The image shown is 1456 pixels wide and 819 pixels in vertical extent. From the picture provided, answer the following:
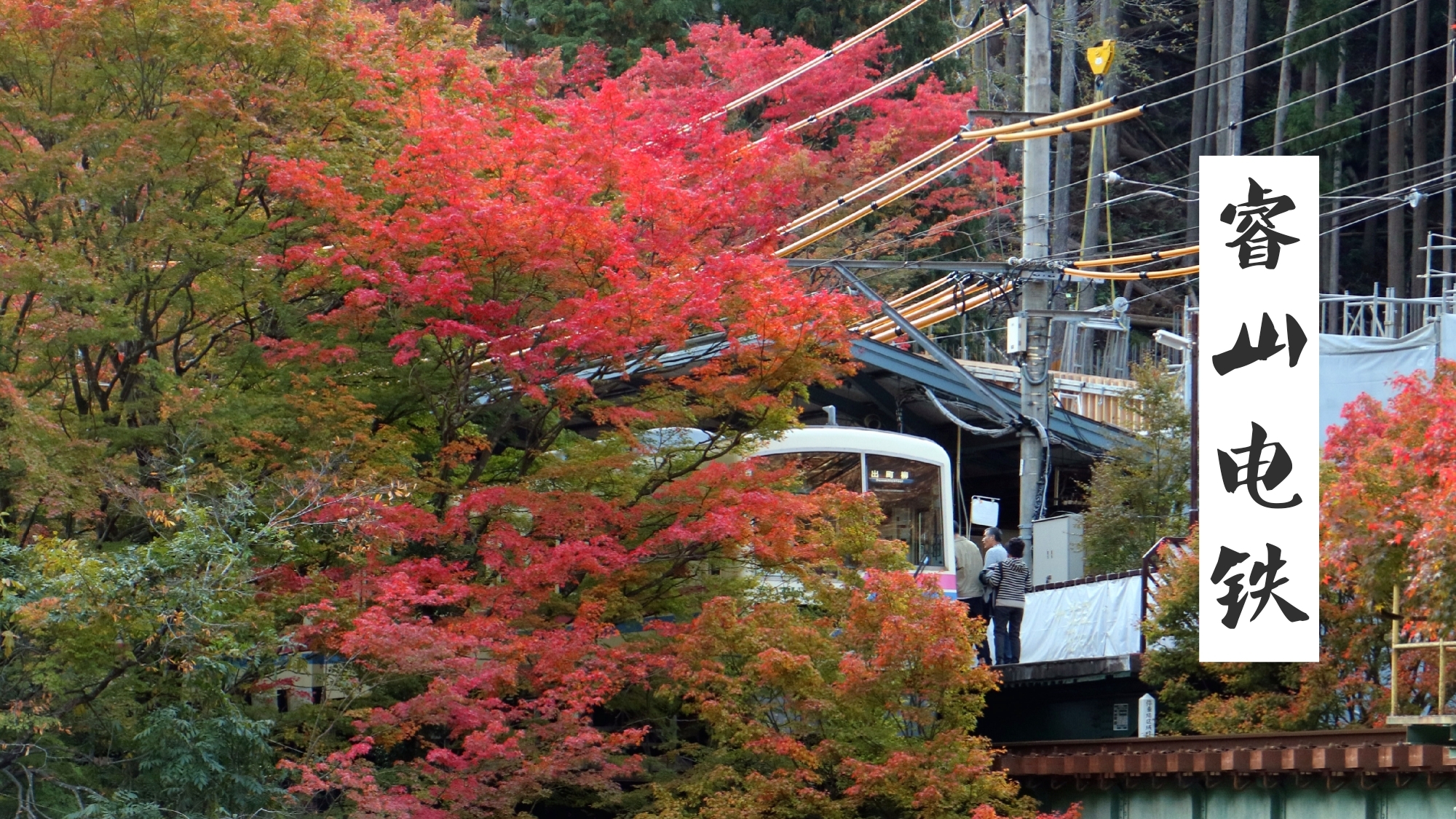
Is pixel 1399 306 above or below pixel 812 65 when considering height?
below

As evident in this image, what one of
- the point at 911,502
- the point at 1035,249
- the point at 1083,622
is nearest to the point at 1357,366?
the point at 1035,249

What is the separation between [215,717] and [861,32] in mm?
19403

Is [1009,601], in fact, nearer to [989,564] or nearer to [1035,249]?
[989,564]

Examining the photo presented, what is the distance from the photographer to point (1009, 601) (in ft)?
50.4

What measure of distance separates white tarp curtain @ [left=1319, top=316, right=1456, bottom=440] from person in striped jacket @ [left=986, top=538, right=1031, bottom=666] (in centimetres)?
433

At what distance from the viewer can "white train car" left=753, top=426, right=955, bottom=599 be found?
54.2 feet

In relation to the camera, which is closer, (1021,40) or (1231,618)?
(1231,618)

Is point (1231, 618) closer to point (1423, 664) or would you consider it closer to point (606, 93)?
point (1423, 664)

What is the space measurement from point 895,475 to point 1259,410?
7.31 m

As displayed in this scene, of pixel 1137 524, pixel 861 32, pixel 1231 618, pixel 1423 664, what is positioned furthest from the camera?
pixel 861 32

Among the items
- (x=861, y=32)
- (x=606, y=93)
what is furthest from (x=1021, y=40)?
(x=606, y=93)

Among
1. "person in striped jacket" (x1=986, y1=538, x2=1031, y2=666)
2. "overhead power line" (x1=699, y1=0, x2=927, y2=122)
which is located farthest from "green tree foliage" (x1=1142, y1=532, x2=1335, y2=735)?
"overhead power line" (x1=699, y1=0, x2=927, y2=122)

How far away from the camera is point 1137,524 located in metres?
19.1

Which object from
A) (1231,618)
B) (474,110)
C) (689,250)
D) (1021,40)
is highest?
(1021,40)
